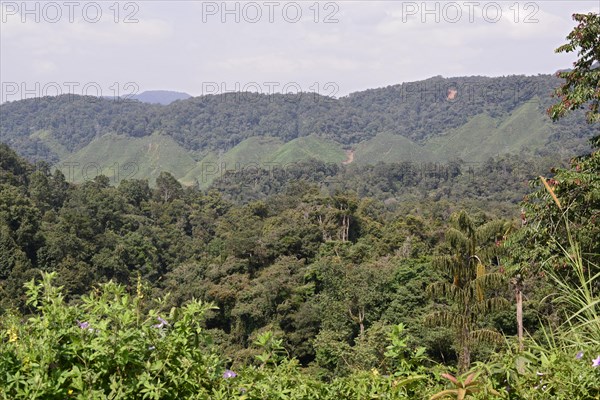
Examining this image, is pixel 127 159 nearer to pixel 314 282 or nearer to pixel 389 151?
pixel 389 151

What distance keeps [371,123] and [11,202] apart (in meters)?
91.1

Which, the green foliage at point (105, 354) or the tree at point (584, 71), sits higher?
the tree at point (584, 71)

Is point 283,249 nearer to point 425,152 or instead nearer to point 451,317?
point 451,317

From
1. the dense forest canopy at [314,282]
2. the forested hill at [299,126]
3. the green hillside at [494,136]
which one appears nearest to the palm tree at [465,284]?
the dense forest canopy at [314,282]

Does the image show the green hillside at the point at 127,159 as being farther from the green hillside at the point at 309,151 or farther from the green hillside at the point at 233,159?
the green hillside at the point at 309,151

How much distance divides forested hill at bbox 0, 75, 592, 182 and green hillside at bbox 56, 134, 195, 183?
0.22 metres

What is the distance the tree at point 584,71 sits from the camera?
23.5 ft

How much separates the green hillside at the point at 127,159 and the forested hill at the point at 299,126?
219mm

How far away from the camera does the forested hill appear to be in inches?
3595

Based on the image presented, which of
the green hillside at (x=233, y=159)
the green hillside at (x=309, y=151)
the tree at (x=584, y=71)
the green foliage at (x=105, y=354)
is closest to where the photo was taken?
the green foliage at (x=105, y=354)

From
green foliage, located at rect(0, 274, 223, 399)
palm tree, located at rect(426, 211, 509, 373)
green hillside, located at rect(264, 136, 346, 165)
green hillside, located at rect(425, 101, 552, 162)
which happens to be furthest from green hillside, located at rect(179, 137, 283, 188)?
green foliage, located at rect(0, 274, 223, 399)

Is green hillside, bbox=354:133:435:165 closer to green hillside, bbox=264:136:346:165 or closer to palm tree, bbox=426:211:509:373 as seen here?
green hillside, bbox=264:136:346:165

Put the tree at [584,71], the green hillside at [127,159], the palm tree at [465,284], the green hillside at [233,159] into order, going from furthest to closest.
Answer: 1. the green hillside at [127,159]
2. the green hillside at [233,159]
3. the palm tree at [465,284]
4. the tree at [584,71]

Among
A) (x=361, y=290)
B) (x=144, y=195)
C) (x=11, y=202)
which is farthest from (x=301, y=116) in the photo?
A: (x=361, y=290)
